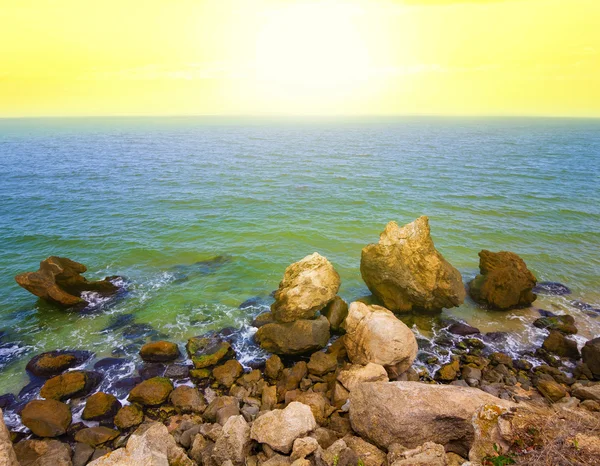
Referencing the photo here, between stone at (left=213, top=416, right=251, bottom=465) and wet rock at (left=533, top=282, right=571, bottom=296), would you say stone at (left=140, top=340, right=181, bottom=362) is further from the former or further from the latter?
wet rock at (left=533, top=282, right=571, bottom=296)

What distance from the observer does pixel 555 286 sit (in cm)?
3156

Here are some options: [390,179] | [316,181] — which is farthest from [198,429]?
[390,179]

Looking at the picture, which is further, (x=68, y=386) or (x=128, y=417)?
(x=68, y=386)

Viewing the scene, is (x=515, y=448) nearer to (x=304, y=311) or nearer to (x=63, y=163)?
(x=304, y=311)

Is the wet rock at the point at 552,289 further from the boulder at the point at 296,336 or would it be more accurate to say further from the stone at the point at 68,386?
the stone at the point at 68,386

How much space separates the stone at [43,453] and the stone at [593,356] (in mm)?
28500

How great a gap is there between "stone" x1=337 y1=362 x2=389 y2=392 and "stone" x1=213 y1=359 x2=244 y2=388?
20.9ft

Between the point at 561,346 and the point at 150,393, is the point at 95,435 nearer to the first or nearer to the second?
the point at 150,393

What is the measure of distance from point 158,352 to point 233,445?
35.8 ft

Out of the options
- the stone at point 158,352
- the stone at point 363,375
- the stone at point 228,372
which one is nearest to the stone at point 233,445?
the stone at point 363,375

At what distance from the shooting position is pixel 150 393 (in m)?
18.9

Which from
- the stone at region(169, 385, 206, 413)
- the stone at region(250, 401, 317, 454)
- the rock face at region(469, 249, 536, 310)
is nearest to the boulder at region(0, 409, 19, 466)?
the stone at region(169, 385, 206, 413)

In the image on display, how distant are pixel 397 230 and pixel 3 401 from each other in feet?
87.5

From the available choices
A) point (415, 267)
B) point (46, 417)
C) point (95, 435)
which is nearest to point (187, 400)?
point (95, 435)
